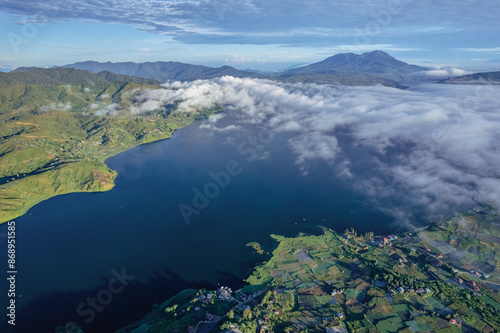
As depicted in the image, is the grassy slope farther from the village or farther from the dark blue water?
the village

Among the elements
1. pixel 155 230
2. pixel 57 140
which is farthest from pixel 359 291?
pixel 57 140

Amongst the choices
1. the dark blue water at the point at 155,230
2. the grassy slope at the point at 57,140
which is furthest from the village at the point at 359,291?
the grassy slope at the point at 57,140

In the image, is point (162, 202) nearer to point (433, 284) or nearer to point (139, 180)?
point (139, 180)

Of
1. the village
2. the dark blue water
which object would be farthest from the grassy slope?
the village

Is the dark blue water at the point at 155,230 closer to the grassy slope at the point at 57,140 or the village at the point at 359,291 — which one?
the village at the point at 359,291

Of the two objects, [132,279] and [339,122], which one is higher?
[339,122]

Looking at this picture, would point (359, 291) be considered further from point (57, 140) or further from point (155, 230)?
point (57, 140)

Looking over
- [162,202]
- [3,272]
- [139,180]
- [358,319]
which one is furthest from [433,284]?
[139,180]
